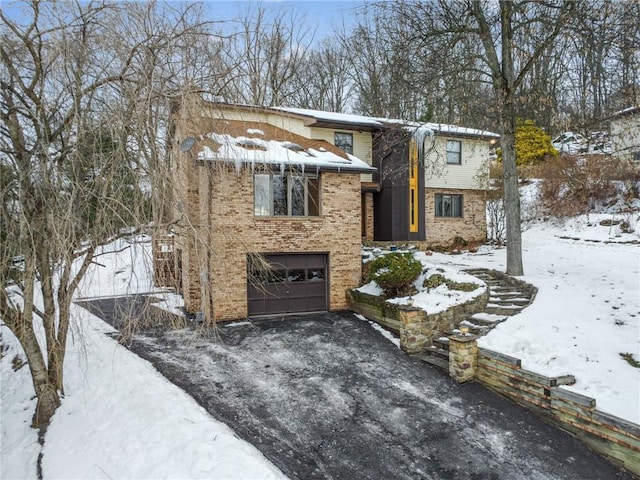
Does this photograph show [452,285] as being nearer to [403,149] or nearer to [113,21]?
[403,149]

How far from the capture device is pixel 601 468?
5594 mm

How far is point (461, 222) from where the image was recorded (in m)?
20.0

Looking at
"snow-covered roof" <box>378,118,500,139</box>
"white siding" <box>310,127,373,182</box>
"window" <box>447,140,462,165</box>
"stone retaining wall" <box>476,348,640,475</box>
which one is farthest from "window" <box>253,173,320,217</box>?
"window" <box>447,140,462,165</box>

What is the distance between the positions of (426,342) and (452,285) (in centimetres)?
225

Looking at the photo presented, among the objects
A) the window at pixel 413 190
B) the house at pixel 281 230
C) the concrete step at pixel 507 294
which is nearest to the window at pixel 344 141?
the window at pixel 413 190

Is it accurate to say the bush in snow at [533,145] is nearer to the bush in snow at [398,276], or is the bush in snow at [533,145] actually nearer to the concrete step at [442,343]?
the bush in snow at [398,276]

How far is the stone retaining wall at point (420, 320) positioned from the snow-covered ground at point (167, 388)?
618mm

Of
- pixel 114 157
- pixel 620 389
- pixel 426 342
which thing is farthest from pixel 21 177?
pixel 620 389

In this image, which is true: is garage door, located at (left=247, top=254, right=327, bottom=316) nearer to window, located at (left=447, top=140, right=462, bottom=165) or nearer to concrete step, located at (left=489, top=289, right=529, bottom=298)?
concrete step, located at (left=489, top=289, right=529, bottom=298)

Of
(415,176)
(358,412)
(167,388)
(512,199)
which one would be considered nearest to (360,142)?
(415,176)

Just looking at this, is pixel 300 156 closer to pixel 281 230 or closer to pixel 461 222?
pixel 281 230

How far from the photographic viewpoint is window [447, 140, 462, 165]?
1961 cm

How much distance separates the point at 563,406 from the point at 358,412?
338 cm

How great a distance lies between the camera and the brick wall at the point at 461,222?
1938cm
